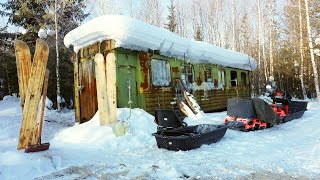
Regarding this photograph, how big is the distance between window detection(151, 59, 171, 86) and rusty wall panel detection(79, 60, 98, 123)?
2230 mm

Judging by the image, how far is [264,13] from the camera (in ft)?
96.2

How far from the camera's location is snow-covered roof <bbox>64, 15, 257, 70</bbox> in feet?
30.8

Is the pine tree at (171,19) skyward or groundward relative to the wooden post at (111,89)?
skyward

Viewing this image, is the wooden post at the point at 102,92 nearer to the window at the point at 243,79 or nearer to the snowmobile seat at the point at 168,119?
the snowmobile seat at the point at 168,119

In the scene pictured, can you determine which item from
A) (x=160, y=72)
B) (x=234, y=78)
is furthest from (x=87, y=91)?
(x=234, y=78)

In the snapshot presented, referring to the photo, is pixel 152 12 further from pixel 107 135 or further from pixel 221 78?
pixel 107 135

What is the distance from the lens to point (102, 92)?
27.2 feet

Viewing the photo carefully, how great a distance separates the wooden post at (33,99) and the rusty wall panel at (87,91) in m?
4.17

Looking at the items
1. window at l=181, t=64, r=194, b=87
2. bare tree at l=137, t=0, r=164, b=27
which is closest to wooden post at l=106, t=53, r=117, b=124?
window at l=181, t=64, r=194, b=87

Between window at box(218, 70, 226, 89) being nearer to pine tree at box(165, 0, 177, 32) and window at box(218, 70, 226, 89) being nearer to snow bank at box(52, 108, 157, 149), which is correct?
snow bank at box(52, 108, 157, 149)

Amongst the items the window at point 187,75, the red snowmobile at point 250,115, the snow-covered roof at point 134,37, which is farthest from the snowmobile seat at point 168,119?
the window at point 187,75

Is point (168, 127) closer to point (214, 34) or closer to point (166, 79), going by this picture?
point (166, 79)

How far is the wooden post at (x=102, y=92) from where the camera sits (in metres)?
8.20

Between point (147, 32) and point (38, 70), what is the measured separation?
4.60 metres
